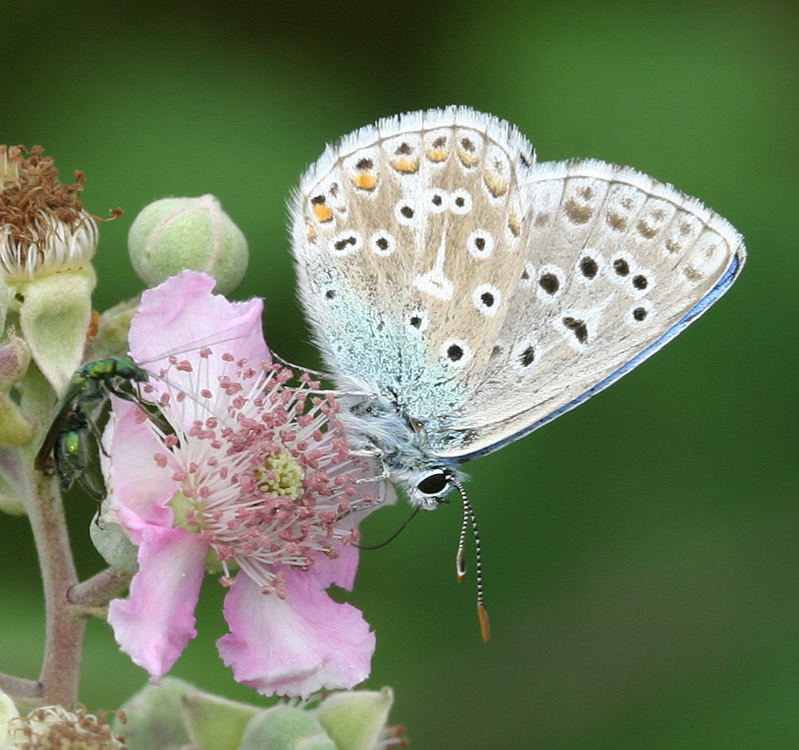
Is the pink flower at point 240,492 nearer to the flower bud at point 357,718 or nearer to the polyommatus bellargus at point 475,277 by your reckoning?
the flower bud at point 357,718

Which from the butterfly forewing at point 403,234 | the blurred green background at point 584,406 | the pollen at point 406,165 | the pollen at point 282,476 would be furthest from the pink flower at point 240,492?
the blurred green background at point 584,406

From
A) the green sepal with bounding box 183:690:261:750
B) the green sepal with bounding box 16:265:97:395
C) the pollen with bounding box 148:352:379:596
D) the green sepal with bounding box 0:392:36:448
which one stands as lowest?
the green sepal with bounding box 183:690:261:750

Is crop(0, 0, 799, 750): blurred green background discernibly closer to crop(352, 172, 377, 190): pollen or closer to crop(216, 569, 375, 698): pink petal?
crop(352, 172, 377, 190): pollen

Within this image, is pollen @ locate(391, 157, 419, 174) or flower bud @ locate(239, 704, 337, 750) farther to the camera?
pollen @ locate(391, 157, 419, 174)

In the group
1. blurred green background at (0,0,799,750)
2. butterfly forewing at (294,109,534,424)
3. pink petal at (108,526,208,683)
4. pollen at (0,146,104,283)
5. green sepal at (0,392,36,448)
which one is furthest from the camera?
blurred green background at (0,0,799,750)

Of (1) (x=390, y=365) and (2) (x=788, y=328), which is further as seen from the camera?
(2) (x=788, y=328)

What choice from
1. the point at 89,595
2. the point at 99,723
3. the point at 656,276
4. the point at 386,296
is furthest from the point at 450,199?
the point at 99,723

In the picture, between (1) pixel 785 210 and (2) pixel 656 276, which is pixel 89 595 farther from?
(1) pixel 785 210

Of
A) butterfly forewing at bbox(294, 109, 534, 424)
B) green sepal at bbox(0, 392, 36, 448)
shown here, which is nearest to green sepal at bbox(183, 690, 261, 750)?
green sepal at bbox(0, 392, 36, 448)
